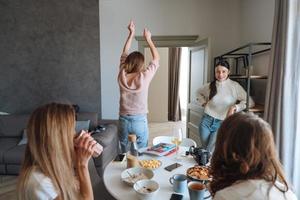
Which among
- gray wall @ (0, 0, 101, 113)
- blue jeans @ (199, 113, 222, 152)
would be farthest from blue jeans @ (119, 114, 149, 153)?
gray wall @ (0, 0, 101, 113)

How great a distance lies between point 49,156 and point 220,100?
2019mm

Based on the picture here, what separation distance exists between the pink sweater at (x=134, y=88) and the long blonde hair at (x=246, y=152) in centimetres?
124

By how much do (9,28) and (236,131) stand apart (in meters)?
4.08

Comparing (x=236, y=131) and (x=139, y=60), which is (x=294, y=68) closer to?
(x=139, y=60)

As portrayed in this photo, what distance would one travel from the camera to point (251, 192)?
35.4 inches

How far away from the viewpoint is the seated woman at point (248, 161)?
0.90 meters

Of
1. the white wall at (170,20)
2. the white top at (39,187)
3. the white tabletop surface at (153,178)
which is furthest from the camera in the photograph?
the white wall at (170,20)

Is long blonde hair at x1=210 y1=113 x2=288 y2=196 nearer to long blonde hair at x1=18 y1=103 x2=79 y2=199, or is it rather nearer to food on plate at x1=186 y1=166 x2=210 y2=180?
food on plate at x1=186 y1=166 x2=210 y2=180

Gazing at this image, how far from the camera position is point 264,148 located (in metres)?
0.90

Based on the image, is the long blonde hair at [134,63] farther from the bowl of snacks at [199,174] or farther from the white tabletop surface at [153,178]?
the bowl of snacks at [199,174]

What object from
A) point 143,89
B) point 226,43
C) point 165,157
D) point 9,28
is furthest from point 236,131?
point 9,28

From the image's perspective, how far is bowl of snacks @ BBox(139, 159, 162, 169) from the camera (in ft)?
5.39

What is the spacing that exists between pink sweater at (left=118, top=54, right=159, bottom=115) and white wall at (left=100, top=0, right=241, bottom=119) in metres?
1.80

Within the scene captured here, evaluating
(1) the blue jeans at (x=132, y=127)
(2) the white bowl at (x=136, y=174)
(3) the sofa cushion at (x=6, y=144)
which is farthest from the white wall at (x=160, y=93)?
(2) the white bowl at (x=136, y=174)
